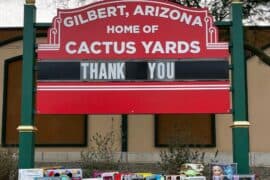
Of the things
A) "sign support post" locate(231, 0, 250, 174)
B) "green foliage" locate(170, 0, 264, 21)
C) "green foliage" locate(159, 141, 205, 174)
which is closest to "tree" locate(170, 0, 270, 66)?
"green foliage" locate(170, 0, 264, 21)

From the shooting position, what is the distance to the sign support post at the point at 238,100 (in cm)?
838

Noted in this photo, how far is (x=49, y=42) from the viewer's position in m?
8.79

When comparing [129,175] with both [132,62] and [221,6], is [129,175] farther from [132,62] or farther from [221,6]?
[221,6]

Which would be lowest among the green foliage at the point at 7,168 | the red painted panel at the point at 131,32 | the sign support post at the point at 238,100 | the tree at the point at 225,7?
the green foliage at the point at 7,168

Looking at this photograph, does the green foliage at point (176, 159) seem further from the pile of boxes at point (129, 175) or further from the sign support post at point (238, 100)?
the pile of boxes at point (129, 175)

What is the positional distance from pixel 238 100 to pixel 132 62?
178cm

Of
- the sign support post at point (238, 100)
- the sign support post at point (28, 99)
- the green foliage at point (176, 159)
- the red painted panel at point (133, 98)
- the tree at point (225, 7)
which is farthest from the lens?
the tree at point (225, 7)

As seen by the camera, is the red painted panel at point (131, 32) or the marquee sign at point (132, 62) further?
the red painted panel at point (131, 32)

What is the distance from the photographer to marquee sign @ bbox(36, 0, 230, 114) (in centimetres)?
860

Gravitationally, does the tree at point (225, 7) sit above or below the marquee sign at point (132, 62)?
above

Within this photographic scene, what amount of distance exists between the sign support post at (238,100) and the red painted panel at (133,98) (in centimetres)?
18

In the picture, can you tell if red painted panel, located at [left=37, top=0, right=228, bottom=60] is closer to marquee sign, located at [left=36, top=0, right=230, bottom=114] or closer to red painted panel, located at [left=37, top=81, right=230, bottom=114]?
marquee sign, located at [left=36, top=0, right=230, bottom=114]

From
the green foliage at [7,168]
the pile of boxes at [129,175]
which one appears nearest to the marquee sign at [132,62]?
the pile of boxes at [129,175]

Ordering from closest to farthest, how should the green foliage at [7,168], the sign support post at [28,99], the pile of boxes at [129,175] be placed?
the pile of boxes at [129,175], the sign support post at [28,99], the green foliage at [7,168]
